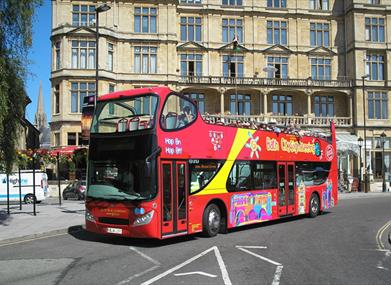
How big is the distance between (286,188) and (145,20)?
32676 mm

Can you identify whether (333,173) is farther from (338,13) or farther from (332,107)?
(338,13)

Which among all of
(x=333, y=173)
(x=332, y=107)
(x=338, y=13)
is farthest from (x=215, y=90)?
(x=333, y=173)

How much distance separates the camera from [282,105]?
4838cm

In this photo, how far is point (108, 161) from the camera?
460 inches

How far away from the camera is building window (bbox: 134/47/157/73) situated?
44.7 meters

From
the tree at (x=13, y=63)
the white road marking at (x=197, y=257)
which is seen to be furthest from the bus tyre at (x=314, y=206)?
the tree at (x=13, y=63)

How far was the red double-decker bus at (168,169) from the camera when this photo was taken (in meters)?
11.1

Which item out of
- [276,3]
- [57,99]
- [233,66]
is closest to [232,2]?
[276,3]

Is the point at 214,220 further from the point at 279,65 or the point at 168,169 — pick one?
the point at 279,65

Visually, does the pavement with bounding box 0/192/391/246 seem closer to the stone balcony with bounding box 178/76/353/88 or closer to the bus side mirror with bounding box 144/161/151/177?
the bus side mirror with bounding box 144/161/151/177

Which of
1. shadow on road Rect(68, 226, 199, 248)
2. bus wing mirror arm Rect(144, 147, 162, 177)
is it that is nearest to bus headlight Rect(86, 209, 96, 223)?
shadow on road Rect(68, 226, 199, 248)

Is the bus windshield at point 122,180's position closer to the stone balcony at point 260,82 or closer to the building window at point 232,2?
the stone balcony at point 260,82

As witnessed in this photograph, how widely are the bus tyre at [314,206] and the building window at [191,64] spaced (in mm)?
29420

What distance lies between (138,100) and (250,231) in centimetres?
588
